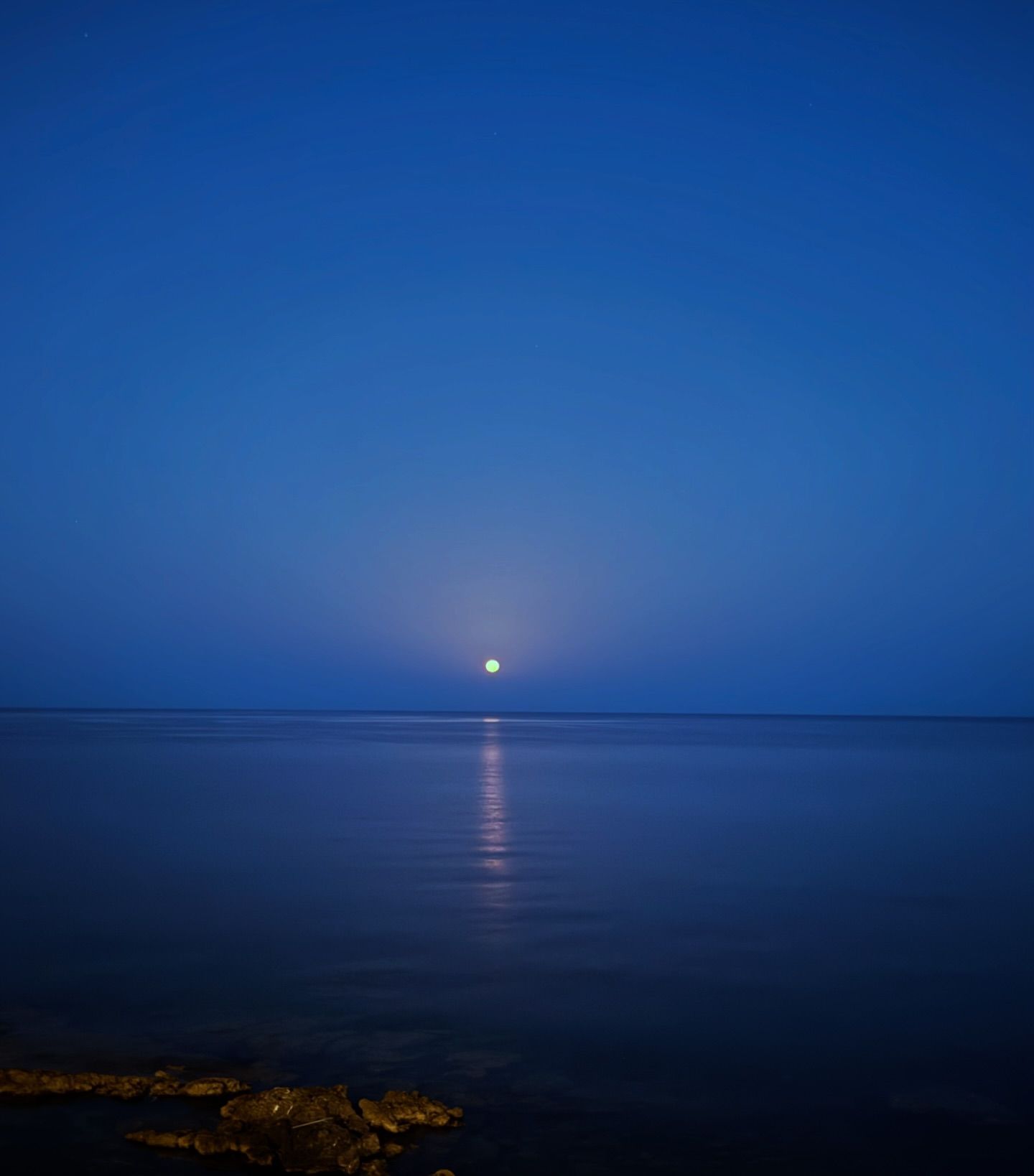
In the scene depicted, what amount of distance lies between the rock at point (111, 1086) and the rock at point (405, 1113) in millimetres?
917

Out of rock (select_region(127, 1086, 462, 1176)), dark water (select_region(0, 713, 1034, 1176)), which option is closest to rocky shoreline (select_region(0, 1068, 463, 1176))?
rock (select_region(127, 1086, 462, 1176))

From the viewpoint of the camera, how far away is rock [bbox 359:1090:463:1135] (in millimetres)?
6145

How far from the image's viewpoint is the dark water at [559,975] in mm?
6344

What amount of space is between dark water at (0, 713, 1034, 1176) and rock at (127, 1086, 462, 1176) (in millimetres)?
173

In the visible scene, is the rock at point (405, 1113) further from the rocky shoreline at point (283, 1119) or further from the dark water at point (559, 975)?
the dark water at point (559, 975)

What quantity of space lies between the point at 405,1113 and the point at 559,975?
376 cm

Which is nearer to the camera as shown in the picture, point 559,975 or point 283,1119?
point 283,1119

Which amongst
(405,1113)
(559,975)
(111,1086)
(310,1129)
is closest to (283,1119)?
(310,1129)

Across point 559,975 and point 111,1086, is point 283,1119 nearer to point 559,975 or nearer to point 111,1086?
point 111,1086

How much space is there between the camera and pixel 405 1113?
20.5 ft

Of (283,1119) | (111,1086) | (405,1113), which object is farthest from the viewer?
(111,1086)

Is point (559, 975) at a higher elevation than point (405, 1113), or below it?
below

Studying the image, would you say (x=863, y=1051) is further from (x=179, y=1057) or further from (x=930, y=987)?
(x=179, y=1057)

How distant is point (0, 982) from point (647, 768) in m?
32.3
